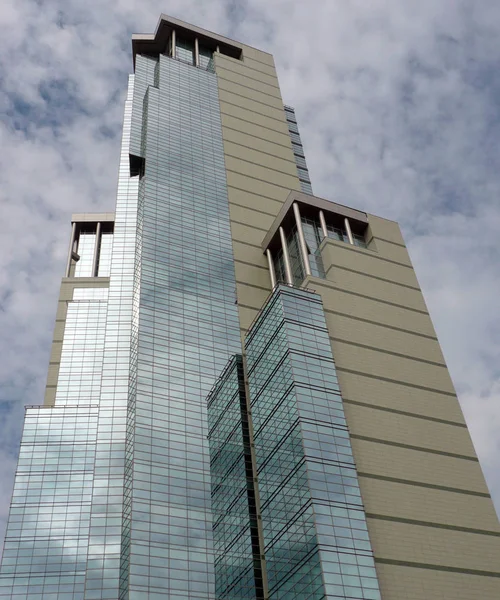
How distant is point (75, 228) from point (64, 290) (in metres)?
11.2

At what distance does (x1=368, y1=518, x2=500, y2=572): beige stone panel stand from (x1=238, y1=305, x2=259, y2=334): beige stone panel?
2287 centimetres

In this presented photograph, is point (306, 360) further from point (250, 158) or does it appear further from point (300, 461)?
point (250, 158)

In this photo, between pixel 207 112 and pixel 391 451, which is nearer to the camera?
pixel 391 451

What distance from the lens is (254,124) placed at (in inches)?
3191

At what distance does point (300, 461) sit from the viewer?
40.6 metres

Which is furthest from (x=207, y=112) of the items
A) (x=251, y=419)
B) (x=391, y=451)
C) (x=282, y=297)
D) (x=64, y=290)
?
(x=391, y=451)

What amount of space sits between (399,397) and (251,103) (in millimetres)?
48552

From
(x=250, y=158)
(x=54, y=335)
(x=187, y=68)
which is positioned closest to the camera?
(x=54, y=335)

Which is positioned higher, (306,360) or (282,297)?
(282,297)

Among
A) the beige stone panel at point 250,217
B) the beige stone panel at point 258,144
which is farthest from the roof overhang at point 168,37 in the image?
the beige stone panel at point 250,217

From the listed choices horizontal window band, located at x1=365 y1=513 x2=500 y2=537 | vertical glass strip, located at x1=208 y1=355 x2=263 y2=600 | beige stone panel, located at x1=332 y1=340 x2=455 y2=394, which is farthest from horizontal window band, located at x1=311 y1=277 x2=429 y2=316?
horizontal window band, located at x1=365 y1=513 x2=500 y2=537

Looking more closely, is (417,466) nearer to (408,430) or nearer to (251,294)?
(408,430)

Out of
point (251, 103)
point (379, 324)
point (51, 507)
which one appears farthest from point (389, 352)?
point (251, 103)

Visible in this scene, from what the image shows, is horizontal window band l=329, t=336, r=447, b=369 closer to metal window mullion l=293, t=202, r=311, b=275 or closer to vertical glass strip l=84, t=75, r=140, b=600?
metal window mullion l=293, t=202, r=311, b=275
